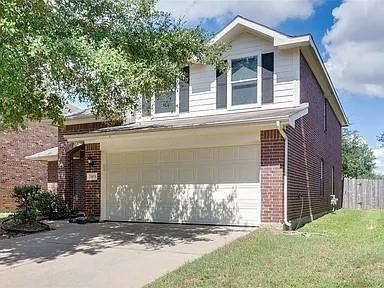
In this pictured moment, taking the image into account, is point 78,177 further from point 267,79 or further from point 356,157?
point 356,157

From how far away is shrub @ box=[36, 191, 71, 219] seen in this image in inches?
587

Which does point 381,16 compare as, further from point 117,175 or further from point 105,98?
point 117,175

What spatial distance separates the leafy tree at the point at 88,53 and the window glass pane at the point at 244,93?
1999 mm

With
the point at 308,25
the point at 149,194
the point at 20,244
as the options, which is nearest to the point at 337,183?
the point at 308,25

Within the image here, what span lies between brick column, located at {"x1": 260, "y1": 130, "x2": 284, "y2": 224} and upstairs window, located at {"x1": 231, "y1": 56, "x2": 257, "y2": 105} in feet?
6.65

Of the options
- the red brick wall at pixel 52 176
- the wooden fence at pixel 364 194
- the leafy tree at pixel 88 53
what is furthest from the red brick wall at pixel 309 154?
the red brick wall at pixel 52 176

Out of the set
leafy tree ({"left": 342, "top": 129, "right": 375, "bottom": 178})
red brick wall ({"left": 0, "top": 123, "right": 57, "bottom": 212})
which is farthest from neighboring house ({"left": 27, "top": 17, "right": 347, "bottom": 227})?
leafy tree ({"left": 342, "top": 129, "right": 375, "bottom": 178})

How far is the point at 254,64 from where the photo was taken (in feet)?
42.0

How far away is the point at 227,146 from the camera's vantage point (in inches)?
464

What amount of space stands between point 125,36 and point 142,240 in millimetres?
4634

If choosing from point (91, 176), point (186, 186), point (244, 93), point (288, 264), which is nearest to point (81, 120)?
point (91, 176)

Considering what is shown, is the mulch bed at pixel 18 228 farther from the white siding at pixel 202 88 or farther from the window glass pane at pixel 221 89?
the window glass pane at pixel 221 89

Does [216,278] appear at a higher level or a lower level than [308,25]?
lower

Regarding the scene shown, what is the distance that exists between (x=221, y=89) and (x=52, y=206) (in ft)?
24.5
